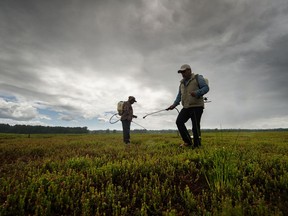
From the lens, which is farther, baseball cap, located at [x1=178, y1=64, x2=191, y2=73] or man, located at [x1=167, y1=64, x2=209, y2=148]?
baseball cap, located at [x1=178, y1=64, x2=191, y2=73]

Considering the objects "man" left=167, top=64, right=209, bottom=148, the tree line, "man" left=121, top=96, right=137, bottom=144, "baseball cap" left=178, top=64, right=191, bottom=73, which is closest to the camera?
"man" left=167, top=64, right=209, bottom=148

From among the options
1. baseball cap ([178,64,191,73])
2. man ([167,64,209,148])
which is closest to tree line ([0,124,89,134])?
man ([167,64,209,148])

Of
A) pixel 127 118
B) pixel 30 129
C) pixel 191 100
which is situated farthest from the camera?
pixel 30 129

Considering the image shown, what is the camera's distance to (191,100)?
7199mm

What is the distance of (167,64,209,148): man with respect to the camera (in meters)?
7.04

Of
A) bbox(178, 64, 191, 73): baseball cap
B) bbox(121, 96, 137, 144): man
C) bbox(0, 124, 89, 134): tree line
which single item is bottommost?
bbox(121, 96, 137, 144): man

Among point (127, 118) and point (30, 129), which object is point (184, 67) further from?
point (30, 129)

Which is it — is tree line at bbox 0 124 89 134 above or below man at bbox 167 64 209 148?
above

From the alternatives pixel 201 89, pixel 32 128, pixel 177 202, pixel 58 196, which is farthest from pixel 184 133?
pixel 32 128

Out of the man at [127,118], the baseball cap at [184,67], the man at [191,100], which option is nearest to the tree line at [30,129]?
the man at [127,118]

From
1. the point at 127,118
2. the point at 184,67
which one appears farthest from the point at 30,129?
the point at 184,67

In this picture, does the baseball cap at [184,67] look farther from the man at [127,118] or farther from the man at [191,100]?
the man at [127,118]

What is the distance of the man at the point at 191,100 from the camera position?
704 centimetres

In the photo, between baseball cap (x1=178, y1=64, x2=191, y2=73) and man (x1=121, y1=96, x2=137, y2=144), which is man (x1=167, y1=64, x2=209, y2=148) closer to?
baseball cap (x1=178, y1=64, x2=191, y2=73)
